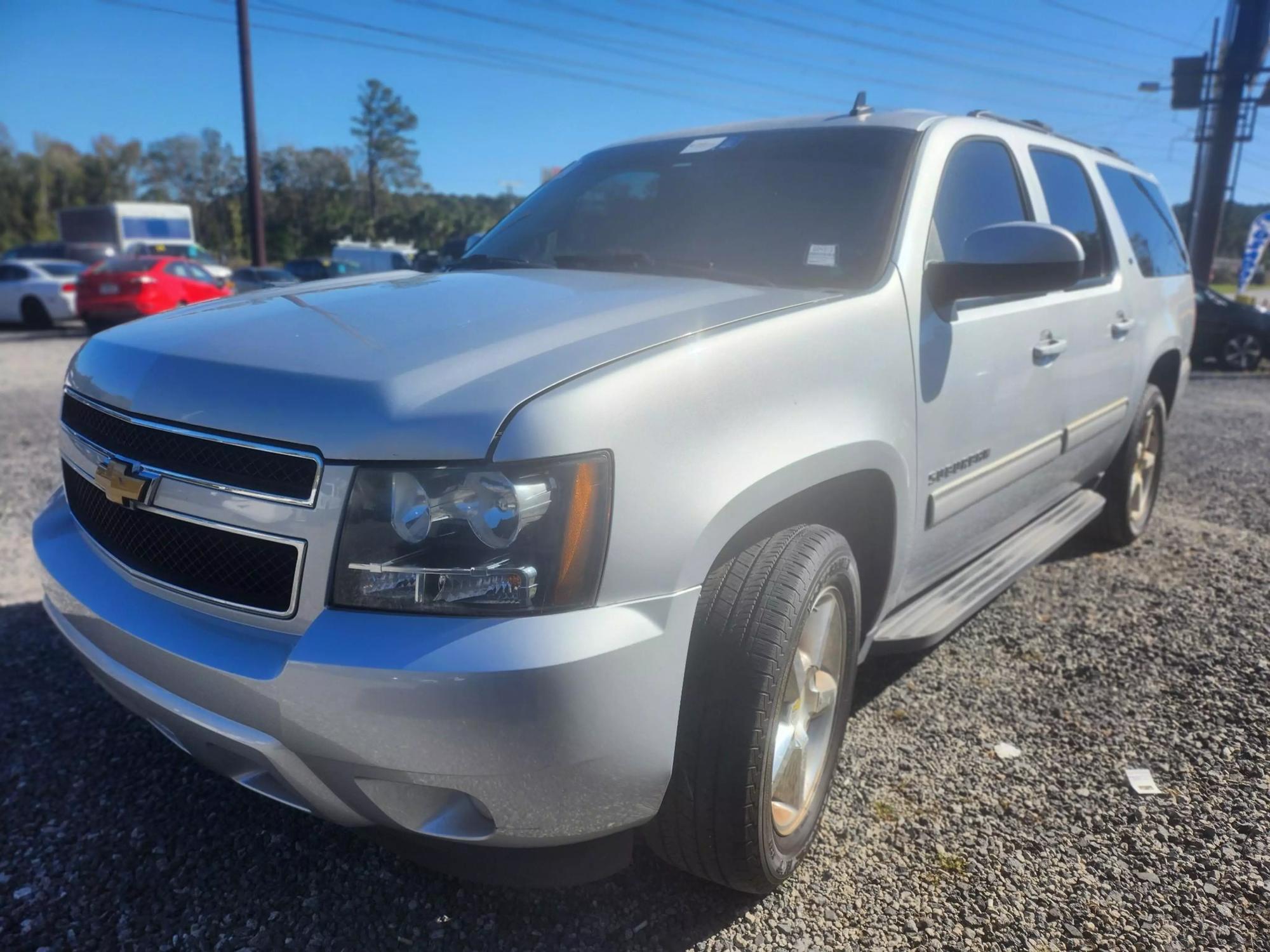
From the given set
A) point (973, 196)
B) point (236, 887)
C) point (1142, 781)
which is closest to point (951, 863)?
point (1142, 781)

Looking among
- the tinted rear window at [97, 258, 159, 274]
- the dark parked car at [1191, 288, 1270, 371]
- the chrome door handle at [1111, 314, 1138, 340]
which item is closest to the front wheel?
the dark parked car at [1191, 288, 1270, 371]

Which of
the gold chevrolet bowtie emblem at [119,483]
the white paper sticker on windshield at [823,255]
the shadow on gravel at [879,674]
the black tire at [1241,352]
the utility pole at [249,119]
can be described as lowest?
the shadow on gravel at [879,674]

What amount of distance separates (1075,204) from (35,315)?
19655mm

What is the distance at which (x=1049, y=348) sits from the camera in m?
3.17

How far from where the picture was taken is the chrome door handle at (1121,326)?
151 inches

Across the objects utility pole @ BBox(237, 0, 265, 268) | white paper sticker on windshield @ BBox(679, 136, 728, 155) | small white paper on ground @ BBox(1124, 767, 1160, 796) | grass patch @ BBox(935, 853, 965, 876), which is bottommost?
grass patch @ BBox(935, 853, 965, 876)

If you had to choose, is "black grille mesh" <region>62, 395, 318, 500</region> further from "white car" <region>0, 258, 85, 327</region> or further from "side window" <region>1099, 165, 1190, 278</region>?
"white car" <region>0, 258, 85, 327</region>

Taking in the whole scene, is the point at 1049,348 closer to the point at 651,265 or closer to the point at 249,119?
the point at 651,265

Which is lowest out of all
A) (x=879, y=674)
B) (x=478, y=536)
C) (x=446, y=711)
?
(x=879, y=674)

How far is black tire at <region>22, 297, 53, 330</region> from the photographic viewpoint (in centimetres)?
1791

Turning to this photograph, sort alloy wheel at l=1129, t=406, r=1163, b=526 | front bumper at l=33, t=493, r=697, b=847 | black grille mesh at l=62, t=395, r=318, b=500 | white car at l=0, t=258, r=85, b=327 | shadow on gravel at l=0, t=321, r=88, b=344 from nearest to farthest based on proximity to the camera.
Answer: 1. front bumper at l=33, t=493, r=697, b=847
2. black grille mesh at l=62, t=395, r=318, b=500
3. alloy wheel at l=1129, t=406, r=1163, b=526
4. shadow on gravel at l=0, t=321, r=88, b=344
5. white car at l=0, t=258, r=85, b=327

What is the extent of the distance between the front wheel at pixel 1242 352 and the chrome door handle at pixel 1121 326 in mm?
12098

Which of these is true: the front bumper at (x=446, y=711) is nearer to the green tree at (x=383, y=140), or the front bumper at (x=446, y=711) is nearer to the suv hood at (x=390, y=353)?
the suv hood at (x=390, y=353)

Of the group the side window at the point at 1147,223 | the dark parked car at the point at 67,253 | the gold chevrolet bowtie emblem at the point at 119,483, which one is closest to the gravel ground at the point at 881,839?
the gold chevrolet bowtie emblem at the point at 119,483
